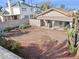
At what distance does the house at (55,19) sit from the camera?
1379 inches

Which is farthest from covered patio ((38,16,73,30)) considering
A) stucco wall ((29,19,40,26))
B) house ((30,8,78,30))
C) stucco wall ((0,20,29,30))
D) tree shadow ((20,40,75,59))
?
tree shadow ((20,40,75,59))

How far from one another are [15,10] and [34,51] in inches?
1111

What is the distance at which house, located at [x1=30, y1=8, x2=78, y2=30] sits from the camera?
35.0m

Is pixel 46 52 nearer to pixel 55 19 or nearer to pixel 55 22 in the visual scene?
pixel 55 19

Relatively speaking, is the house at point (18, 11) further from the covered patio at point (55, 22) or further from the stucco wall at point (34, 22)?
the covered patio at point (55, 22)

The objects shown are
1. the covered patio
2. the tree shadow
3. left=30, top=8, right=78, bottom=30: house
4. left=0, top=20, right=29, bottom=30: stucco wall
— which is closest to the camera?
the tree shadow

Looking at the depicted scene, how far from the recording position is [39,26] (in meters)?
37.7

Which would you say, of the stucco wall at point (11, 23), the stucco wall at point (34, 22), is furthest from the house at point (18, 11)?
the stucco wall at point (34, 22)

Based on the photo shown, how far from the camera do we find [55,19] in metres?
36.1

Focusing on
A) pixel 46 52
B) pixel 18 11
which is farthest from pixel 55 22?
pixel 46 52

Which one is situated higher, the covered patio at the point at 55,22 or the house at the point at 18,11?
the house at the point at 18,11

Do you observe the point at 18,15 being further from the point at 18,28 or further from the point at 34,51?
the point at 34,51

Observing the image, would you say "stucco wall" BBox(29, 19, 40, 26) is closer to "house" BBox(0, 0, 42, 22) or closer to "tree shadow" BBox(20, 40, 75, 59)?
"house" BBox(0, 0, 42, 22)

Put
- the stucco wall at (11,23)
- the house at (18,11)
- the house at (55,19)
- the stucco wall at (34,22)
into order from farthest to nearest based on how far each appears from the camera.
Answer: the house at (18,11)
the stucco wall at (34,22)
the house at (55,19)
the stucco wall at (11,23)
